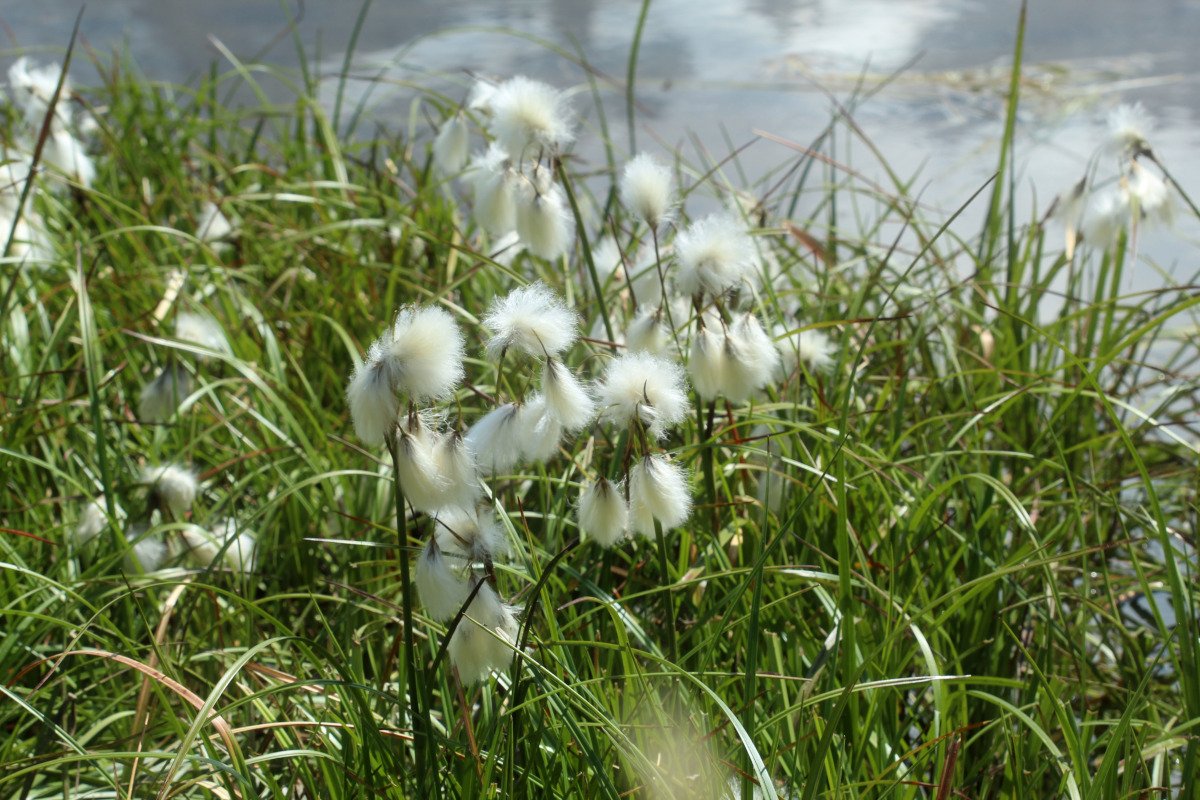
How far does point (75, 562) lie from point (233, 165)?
1.74 m

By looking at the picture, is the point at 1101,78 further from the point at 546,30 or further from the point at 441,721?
the point at 441,721

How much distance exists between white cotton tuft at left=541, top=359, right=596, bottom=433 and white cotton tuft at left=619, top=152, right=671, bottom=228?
1.15 feet

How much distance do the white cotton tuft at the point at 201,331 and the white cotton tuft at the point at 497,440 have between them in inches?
42.4

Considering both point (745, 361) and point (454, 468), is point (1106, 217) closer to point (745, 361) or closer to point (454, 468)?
point (745, 361)

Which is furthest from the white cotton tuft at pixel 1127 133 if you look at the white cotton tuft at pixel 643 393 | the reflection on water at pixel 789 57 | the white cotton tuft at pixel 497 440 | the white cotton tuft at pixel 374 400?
the white cotton tuft at pixel 374 400

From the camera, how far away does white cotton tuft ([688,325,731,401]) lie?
1251 mm

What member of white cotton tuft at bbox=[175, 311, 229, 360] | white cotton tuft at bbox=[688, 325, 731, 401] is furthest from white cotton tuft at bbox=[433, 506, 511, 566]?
white cotton tuft at bbox=[175, 311, 229, 360]

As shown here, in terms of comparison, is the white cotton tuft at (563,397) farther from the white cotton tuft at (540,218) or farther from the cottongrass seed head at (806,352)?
the cottongrass seed head at (806,352)

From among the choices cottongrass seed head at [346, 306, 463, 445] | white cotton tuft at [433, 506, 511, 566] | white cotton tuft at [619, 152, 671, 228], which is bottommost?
white cotton tuft at [433, 506, 511, 566]

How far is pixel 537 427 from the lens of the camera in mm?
1063

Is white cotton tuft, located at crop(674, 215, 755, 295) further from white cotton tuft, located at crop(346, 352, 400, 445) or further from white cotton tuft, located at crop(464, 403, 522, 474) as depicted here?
white cotton tuft, located at crop(346, 352, 400, 445)

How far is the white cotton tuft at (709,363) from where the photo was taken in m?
1.25

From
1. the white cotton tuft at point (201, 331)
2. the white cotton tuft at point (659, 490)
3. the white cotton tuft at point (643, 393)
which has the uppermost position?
the white cotton tuft at point (643, 393)

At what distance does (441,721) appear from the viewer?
1.47 metres
